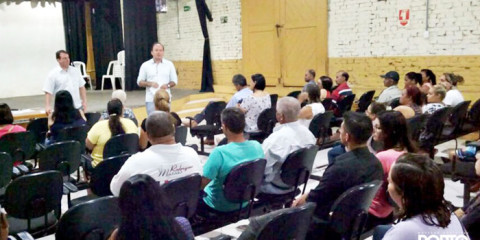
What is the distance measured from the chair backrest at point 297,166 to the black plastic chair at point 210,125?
2.80 meters

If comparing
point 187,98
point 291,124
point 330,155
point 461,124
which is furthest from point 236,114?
point 187,98

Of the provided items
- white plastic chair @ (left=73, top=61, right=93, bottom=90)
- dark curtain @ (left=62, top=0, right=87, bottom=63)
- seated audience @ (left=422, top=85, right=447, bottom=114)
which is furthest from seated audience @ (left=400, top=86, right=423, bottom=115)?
dark curtain @ (left=62, top=0, right=87, bottom=63)

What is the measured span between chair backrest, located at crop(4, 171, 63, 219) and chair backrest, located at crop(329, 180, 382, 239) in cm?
167

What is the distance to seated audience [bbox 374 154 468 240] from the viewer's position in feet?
5.13

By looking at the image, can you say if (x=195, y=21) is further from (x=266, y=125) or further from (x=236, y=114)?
(x=236, y=114)

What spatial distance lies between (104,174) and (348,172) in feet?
5.53

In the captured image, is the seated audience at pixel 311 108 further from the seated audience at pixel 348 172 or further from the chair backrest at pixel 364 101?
the seated audience at pixel 348 172

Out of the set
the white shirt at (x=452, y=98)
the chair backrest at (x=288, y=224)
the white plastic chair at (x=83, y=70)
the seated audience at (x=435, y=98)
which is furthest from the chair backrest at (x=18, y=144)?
the white plastic chair at (x=83, y=70)

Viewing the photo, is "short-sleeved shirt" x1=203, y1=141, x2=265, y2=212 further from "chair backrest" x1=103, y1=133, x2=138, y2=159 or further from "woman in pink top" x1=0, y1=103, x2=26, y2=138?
"woman in pink top" x1=0, y1=103, x2=26, y2=138

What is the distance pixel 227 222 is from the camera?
304cm

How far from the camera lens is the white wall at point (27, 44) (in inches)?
428

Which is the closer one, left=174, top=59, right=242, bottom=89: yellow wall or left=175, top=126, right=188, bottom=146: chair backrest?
left=175, top=126, right=188, bottom=146: chair backrest

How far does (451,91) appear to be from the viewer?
610 cm

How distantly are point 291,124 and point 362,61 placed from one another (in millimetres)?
5474
